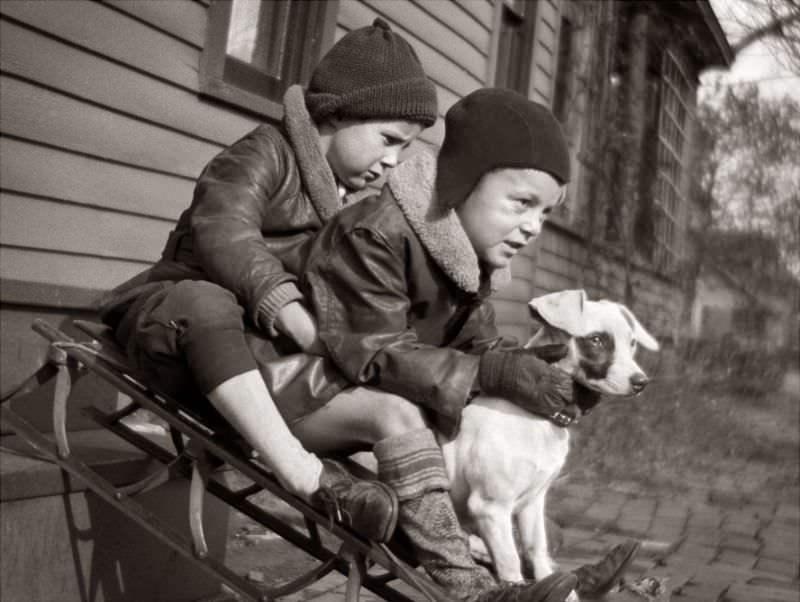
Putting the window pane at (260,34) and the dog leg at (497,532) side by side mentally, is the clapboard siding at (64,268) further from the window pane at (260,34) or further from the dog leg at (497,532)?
the dog leg at (497,532)

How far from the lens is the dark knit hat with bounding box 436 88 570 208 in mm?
2352

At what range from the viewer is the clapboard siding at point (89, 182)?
140 inches

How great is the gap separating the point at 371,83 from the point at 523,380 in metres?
0.96

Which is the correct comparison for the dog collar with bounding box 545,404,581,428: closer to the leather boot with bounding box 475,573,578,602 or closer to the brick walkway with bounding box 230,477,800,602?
the leather boot with bounding box 475,573,578,602

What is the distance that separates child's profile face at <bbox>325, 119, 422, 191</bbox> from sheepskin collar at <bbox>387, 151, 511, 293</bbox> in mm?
363

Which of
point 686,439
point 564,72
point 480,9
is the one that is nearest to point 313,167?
point 480,9

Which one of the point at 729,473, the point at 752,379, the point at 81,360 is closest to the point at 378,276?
the point at 81,360

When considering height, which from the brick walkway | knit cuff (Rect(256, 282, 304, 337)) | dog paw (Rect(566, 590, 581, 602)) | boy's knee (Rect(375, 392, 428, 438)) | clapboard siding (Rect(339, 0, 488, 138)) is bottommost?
the brick walkway

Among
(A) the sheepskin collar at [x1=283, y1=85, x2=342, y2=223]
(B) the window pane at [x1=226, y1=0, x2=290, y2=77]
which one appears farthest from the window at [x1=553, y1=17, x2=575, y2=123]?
(A) the sheepskin collar at [x1=283, y1=85, x2=342, y2=223]

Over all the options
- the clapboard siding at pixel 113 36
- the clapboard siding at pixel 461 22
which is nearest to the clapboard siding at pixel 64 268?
the clapboard siding at pixel 113 36

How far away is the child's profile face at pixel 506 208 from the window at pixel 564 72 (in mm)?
9301

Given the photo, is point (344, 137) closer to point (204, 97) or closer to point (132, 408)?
point (132, 408)

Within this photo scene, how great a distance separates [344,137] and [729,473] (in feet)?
17.5

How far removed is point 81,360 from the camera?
2.62 metres
